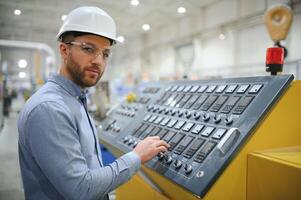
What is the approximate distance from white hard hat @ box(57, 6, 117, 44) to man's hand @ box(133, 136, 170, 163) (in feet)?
1.70

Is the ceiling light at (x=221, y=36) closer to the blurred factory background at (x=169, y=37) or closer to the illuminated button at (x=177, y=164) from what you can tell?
the blurred factory background at (x=169, y=37)

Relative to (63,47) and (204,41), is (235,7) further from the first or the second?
(63,47)

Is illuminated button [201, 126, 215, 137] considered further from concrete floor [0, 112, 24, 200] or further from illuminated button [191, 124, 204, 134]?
concrete floor [0, 112, 24, 200]

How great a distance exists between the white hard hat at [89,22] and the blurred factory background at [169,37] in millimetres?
2708

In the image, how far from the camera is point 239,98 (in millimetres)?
1337

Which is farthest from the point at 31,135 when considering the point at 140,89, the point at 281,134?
the point at 140,89

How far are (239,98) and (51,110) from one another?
0.86 m

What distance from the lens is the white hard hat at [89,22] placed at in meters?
1.18

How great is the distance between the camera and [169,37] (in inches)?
536

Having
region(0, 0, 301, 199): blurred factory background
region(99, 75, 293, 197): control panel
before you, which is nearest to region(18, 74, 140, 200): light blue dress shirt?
region(99, 75, 293, 197): control panel

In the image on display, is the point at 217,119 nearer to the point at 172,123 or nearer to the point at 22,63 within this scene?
the point at 172,123

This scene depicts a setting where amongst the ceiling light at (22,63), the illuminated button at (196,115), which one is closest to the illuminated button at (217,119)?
the illuminated button at (196,115)

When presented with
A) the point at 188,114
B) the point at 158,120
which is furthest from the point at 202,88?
the point at 158,120

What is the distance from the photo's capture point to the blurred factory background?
24.8 feet
